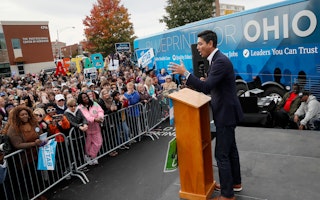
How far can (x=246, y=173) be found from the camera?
3.78 m

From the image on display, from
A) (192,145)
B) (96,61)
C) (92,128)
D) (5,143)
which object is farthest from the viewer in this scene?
(96,61)

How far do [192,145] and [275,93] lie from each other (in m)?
6.23

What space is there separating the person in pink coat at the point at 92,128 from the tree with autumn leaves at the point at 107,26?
1158 inches

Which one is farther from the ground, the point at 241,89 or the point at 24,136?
the point at 24,136

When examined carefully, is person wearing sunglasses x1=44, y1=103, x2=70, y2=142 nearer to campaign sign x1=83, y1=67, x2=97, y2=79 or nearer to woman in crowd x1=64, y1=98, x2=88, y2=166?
woman in crowd x1=64, y1=98, x2=88, y2=166

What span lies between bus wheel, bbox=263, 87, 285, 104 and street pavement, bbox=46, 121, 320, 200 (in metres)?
2.77

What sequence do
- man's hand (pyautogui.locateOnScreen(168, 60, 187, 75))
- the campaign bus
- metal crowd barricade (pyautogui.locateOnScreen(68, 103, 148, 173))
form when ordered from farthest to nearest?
1. the campaign bus
2. metal crowd barricade (pyautogui.locateOnScreen(68, 103, 148, 173))
3. man's hand (pyautogui.locateOnScreen(168, 60, 187, 75))

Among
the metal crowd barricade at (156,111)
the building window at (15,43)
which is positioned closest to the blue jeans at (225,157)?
the metal crowd barricade at (156,111)

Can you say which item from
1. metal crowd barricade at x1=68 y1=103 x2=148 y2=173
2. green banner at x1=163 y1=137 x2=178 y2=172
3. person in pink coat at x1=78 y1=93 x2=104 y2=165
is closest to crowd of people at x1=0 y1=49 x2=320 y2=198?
person in pink coat at x1=78 y1=93 x2=104 y2=165

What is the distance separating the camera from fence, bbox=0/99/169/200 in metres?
4.51

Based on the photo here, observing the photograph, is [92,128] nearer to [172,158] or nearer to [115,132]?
[115,132]

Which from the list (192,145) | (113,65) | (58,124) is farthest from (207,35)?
(113,65)

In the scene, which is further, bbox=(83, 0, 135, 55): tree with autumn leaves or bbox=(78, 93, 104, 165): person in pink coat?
bbox=(83, 0, 135, 55): tree with autumn leaves

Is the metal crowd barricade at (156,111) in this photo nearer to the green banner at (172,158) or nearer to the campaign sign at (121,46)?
the green banner at (172,158)
